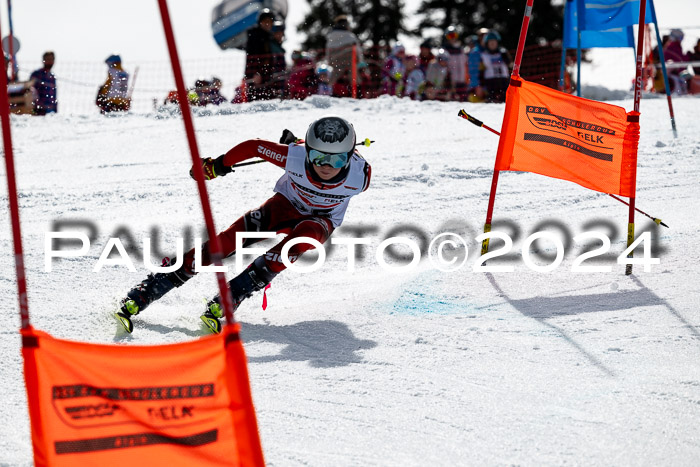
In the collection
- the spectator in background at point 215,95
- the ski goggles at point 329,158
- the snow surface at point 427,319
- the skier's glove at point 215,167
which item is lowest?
the snow surface at point 427,319

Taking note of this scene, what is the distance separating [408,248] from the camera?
25.6 ft

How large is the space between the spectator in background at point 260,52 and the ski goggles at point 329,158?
8107 mm

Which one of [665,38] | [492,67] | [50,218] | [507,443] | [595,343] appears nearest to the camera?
[507,443]

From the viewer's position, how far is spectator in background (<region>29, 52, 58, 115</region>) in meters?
13.8

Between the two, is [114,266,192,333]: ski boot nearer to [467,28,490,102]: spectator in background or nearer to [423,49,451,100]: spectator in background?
[467,28,490,102]: spectator in background

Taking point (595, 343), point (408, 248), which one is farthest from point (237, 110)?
point (595, 343)

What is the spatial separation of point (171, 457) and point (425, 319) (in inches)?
130

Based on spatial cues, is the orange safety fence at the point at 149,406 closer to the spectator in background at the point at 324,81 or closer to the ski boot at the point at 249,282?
the ski boot at the point at 249,282

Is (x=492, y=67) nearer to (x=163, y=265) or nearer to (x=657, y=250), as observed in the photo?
(x=657, y=250)

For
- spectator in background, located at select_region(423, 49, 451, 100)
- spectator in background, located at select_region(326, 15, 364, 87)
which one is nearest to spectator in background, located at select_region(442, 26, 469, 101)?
spectator in background, located at select_region(423, 49, 451, 100)

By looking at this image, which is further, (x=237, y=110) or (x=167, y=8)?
(x=237, y=110)

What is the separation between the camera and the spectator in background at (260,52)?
513 inches

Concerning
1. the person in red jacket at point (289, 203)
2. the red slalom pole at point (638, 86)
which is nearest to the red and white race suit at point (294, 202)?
the person in red jacket at point (289, 203)

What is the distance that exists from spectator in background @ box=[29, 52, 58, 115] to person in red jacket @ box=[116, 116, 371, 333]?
30.7 feet
